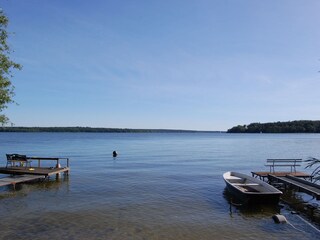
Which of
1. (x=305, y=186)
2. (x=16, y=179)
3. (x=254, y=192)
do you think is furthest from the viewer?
(x=16, y=179)

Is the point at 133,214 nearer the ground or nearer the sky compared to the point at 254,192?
nearer the ground

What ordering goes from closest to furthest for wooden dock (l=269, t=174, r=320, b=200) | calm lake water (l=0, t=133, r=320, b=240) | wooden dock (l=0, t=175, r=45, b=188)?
1. calm lake water (l=0, t=133, r=320, b=240)
2. wooden dock (l=269, t=174, r=320, b=200)
3. wooden dock (l=0, t=175, r=45, b=188)

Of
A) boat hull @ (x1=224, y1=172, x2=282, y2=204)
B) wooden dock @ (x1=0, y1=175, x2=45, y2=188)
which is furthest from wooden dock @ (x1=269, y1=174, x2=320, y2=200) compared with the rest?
wooden dock @ (x1=0, y1=175, x2=45, y2=188)

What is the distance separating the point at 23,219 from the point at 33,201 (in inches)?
139

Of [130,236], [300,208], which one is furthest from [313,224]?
[130,236]

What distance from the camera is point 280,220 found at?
13.6 meters

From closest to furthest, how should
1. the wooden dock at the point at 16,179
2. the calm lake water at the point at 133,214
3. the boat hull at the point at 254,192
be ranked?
the calm lake water at the point at 133,214 → the boat hull at the point at 254,192 → the wooden dock at the point at 16,179

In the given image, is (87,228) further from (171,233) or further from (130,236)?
(171,233)

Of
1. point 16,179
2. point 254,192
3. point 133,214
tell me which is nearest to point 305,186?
point 254,192

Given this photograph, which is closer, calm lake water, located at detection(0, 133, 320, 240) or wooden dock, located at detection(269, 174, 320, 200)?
calm lake water, located at detection(0, 133, 320, 240)

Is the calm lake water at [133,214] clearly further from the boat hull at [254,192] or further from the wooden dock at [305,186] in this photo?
the wooden dock at [305,186]

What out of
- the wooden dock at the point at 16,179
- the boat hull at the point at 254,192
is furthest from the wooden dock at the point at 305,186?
the wooden dock at the point at 16,179

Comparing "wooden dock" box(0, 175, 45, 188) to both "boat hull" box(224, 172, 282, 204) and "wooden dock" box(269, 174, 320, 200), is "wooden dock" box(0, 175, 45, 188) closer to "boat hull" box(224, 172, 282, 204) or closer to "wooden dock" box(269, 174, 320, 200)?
"boat hull" box(224, 172, 282, 204)

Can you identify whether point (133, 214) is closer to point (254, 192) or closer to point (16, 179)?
point (254, 192)
